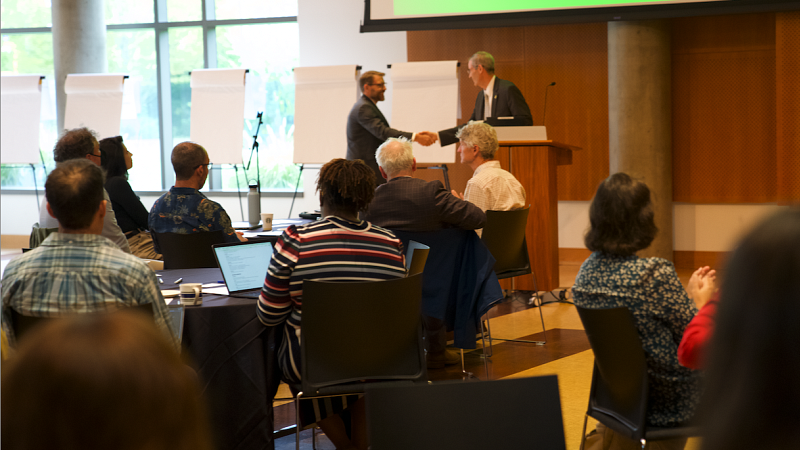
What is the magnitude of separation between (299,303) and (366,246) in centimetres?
31

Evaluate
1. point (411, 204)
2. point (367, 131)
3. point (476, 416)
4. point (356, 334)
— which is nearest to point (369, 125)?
point (367, 131)

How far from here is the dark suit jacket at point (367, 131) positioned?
575 centimetres

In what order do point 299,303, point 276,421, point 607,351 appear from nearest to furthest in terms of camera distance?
point 607,351 < point 299,303 < point 276,421

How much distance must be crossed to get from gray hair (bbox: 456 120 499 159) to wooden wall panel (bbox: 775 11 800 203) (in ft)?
10.1

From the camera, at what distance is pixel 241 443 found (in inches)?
98.9

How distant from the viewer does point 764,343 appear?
0.59 metres

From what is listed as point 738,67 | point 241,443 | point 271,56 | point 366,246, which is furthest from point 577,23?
point 241,443

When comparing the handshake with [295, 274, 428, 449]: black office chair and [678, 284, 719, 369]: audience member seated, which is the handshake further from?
[678, 284, 719, 369]: audience member seated

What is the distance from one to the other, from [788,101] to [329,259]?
17.7ft

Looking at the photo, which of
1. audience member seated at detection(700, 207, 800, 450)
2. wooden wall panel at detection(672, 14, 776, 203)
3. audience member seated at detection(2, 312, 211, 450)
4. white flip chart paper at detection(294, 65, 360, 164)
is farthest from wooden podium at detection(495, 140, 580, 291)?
audience member seated at detection(2, 312, 211, 450)

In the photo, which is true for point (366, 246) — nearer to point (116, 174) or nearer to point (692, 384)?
point (692, 384)

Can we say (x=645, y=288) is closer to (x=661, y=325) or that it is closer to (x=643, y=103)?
(x=661, y=325)

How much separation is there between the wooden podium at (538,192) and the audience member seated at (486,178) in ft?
2.96

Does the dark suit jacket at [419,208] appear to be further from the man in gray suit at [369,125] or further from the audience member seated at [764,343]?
the audience member seated at [764,343]
